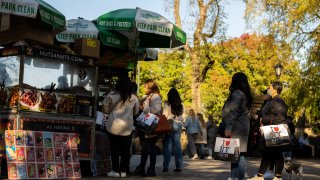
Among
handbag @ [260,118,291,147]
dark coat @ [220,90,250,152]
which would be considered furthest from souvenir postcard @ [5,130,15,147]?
handbag @ [260,118,291,147]

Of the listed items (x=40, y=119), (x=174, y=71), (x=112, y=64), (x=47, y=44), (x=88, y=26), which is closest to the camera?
(x=40, y=119)

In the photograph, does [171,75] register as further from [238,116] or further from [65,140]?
[238,116]

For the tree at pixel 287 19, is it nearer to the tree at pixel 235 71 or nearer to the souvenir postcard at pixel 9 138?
the souvenir postcard at pixel 9 138

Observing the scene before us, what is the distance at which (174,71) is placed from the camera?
62.6 meters

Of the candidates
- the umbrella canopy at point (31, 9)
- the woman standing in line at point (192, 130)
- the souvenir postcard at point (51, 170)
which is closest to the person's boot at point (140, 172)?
the souvenir postcard at point (51, 170)

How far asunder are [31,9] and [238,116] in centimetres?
386

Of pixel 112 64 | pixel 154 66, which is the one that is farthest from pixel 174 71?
pixel 112 64

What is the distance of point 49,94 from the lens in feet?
32.7

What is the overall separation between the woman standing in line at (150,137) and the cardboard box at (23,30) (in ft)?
7.16

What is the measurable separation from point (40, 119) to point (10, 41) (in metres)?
2.21

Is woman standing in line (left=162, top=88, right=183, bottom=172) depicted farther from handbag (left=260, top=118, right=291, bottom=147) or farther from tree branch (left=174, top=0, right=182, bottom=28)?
tree branch (left=174, top=0, right=182, bottom=28)

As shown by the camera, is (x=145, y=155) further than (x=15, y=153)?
Yes

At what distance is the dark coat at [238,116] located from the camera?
30.5 feet

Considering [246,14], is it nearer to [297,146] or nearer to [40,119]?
[297,146]
